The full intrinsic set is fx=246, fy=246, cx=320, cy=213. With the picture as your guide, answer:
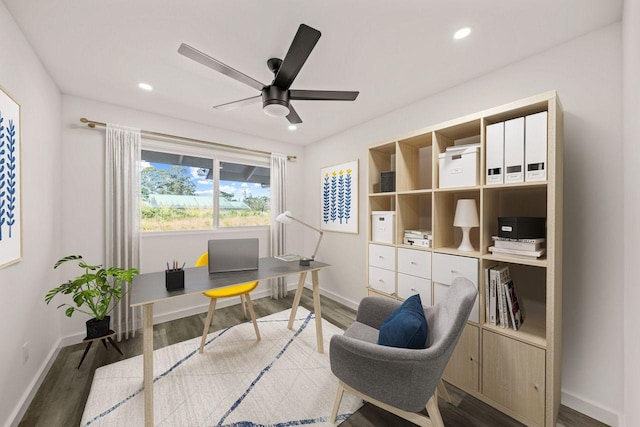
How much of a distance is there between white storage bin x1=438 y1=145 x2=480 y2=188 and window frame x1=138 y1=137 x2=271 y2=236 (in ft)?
8.83

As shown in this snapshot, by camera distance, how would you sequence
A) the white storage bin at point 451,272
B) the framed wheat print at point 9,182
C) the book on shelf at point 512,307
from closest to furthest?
the framed wheat print at point 9,182
the book on shelf at point 512,307
the white storage bin at point 451,272

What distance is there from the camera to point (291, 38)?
1.68 m

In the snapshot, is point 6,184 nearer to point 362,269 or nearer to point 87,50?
point 87,50

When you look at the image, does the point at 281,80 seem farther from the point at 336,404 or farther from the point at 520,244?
the point at 336,404

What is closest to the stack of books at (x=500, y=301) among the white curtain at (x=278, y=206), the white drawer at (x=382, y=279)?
the white drawer at (x=382, y=279)

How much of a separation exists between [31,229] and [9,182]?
49 centimetres

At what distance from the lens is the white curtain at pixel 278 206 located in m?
3.78

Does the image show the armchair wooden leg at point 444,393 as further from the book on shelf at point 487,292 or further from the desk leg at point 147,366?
the desk leg at point 147,366

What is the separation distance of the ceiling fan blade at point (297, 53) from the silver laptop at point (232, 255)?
1274mm

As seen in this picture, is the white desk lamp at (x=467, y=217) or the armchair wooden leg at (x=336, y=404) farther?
the white desk lamp at (x=467, y=217)

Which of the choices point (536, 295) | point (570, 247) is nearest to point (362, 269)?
point (536, 295)

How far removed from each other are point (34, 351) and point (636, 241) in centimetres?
381

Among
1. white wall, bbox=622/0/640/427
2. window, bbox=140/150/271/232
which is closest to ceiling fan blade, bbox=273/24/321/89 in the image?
white wall, bbox=622/0/640/427

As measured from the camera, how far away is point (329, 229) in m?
3.76
